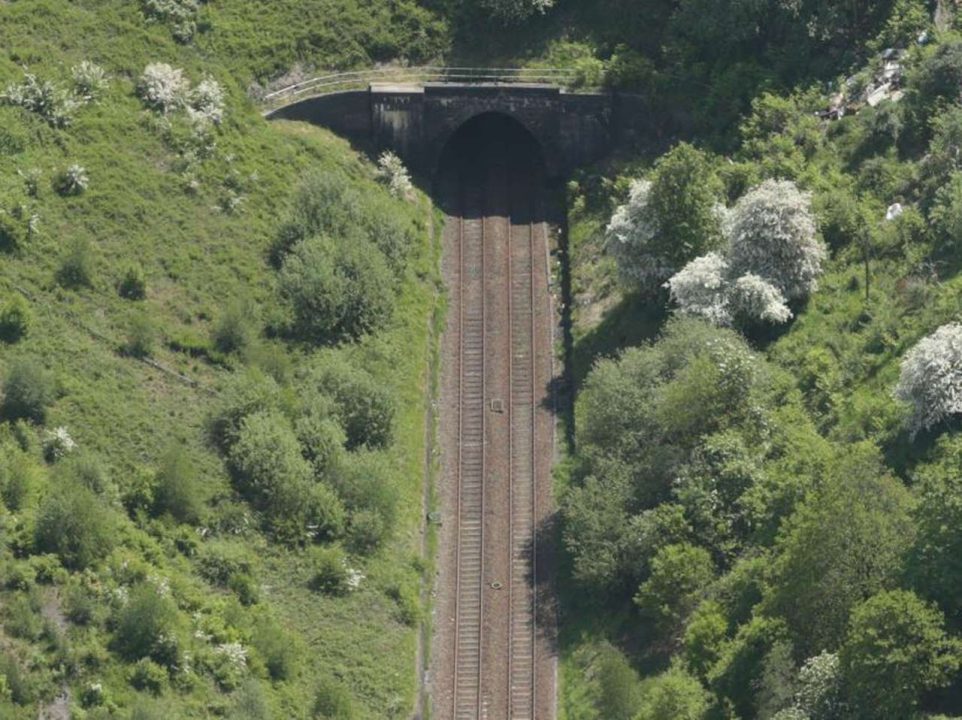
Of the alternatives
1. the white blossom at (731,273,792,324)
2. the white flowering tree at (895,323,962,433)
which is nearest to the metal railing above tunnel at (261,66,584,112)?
the white blossom at (731,273,792,324)

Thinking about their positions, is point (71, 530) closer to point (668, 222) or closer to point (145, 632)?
point (145, 632)

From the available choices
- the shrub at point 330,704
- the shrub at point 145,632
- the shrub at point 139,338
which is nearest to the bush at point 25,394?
the shrub at point 139,338

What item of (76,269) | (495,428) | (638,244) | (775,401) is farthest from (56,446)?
(775,401)

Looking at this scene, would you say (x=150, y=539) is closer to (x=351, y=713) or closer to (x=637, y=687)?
(x=351, y=713)

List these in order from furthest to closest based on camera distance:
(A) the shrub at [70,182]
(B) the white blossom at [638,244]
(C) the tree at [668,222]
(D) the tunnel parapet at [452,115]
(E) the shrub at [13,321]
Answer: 1. (D) the tunnel parapet at [452,115]
2. (A) the shrub at [70,182]
3. (B) the white blossom at [638,244]
4. (C) the tree at [668,222]
5. (E) the shrub at [13,321]

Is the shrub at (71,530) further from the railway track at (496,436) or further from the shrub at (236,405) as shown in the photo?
the railway track at (496,436)

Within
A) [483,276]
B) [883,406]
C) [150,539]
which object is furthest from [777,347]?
[150,539]
